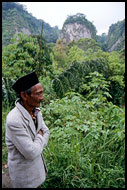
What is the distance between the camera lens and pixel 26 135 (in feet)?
3.83

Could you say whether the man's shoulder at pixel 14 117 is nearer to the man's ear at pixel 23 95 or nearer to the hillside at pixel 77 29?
the man's ear at pixel 23 95

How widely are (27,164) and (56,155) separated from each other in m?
1.06

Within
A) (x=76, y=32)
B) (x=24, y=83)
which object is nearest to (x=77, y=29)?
(x=76, y=32)

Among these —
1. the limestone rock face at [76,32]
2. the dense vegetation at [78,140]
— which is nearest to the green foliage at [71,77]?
the dense vegetation at [78,140]

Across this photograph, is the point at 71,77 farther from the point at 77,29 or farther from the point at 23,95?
the point at 77,29

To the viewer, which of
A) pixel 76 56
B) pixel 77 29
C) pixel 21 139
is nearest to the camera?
pixel 21 139

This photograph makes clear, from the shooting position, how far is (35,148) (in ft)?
3.94

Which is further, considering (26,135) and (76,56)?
(76,56)

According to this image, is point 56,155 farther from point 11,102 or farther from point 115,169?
point 11,102

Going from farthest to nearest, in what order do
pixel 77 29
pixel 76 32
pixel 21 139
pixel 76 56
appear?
pixel 77 29 → pixel 76 32 → pixel 76 56 → pixel 21 139

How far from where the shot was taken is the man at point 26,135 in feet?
3.79

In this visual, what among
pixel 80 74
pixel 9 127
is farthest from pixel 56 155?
pixel 80 74

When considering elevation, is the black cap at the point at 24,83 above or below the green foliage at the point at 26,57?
below

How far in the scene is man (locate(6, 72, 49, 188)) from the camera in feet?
3.79
